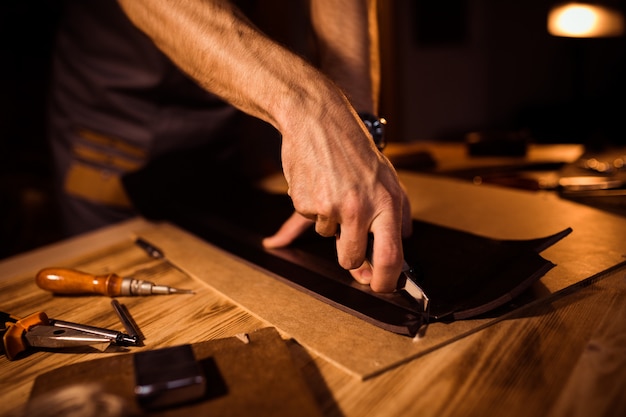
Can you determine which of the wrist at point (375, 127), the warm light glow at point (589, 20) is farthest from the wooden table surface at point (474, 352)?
the warm light glow at point (589, 20)

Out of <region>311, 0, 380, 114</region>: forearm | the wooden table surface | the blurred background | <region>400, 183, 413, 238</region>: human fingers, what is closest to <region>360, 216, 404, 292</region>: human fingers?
the wooden table surface

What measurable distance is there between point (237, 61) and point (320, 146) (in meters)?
0.18

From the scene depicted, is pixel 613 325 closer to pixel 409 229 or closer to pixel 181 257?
pixel 409 229

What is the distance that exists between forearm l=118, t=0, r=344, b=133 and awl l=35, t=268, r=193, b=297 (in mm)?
310

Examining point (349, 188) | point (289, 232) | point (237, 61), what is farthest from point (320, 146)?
point (289, 232)

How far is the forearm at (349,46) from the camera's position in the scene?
1.10m

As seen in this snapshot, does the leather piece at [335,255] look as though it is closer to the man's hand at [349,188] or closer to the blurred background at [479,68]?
the man's hand at [349,188]

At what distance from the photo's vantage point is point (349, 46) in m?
1.13

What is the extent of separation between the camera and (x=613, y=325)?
0.60 meters

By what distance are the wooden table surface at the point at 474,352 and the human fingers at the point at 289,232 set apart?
8 centimetres

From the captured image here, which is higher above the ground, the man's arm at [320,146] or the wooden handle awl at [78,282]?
the man's arm at [320,146]

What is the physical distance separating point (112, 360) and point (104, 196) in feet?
3.33

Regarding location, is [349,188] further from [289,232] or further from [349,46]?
[349,46]

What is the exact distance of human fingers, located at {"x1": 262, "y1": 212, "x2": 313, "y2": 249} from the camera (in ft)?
2.94
